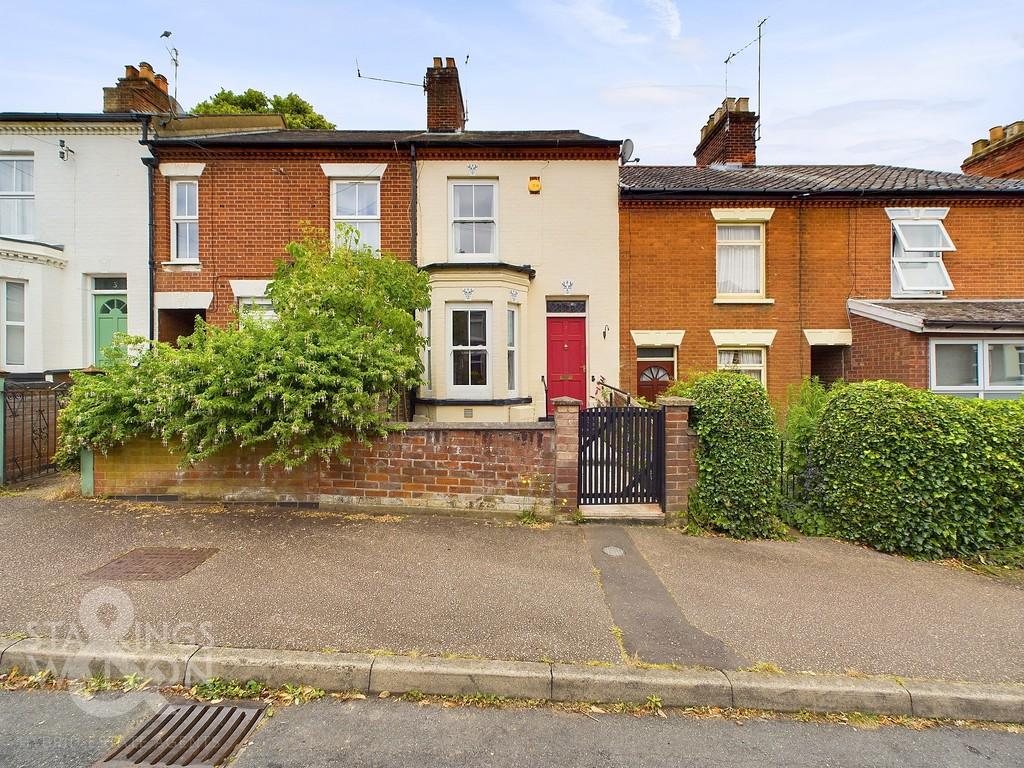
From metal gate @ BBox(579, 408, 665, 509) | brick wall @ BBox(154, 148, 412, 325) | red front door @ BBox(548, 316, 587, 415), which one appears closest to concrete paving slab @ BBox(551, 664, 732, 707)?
metal gate @ BBox(579, 408, 665, 509)

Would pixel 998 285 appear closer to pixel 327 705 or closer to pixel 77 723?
pixel 327 705

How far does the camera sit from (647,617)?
405cm

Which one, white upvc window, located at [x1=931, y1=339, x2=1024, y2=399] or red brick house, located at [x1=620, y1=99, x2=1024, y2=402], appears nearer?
white upvc window, located at [x1=931, y1=339, x2=1024, y2=399]

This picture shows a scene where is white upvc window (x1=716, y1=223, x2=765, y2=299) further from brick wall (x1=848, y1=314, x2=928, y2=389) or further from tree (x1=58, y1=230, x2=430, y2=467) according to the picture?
tree (x1=58, y1=230, x2=430, y2=467)

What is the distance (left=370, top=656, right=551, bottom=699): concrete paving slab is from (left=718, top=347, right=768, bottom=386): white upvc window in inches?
405

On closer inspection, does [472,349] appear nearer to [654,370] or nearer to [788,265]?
[654,370]

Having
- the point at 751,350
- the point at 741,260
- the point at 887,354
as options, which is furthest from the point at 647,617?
the point at 741,260

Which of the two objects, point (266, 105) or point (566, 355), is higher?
point (266, 105)

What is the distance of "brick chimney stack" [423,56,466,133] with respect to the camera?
12.3m

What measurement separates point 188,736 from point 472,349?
824cm

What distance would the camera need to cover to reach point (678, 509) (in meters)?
6.23

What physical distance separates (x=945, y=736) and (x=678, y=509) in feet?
10.9

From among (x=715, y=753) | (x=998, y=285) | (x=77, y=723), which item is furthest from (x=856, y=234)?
(x=77, y=723)

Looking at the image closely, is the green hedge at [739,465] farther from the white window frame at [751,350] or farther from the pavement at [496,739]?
the white window frame at [751,350]
